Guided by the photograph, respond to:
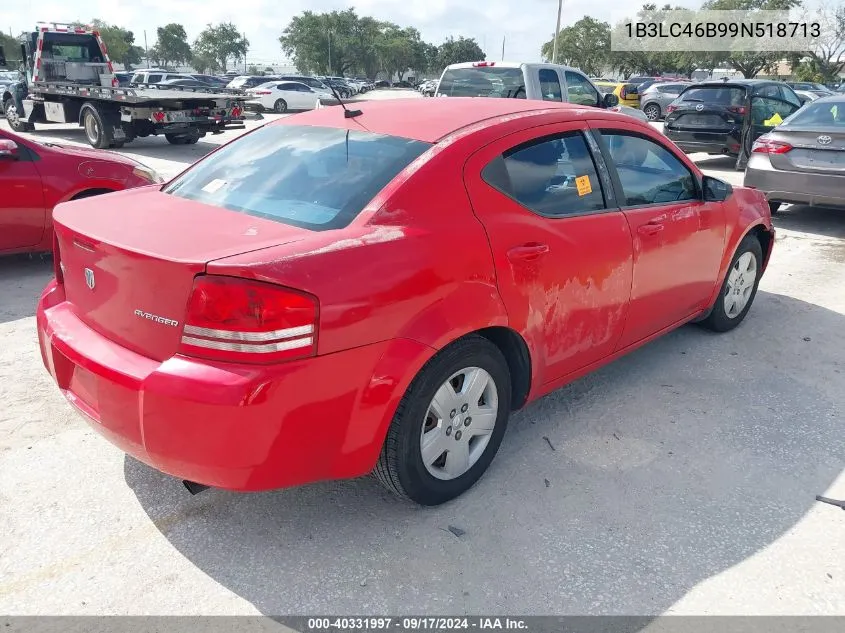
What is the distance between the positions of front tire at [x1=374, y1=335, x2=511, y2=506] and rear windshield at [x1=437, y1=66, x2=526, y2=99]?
8.48 m

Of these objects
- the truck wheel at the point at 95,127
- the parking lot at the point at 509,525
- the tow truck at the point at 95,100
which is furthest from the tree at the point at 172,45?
the parking lot at the point at 509,525

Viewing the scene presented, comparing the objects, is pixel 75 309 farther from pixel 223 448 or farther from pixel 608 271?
pixel 608 271

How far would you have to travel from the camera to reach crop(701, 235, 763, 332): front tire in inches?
180

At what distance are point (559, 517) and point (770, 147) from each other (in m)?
6.75

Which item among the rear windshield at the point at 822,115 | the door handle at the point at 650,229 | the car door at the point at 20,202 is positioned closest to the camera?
the door handle at the point at 650,229

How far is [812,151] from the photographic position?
744 centimetres

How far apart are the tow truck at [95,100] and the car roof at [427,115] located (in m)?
10.8

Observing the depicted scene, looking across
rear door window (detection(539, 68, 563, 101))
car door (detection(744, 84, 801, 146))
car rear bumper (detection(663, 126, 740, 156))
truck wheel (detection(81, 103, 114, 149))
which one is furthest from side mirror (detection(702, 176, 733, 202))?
truck wheel (detection(81, 103, 114, 149))

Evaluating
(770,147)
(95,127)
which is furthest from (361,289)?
(95,127)

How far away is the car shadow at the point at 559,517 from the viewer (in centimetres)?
236

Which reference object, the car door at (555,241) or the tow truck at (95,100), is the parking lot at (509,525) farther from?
the tow truck at (95,100)

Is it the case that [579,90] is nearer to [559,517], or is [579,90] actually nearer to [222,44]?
[559,517]

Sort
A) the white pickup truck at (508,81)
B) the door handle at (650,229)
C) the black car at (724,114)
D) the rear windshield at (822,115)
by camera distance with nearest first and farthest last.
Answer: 1. the door handle at (650,229)
2. the rear windshield at (822,115)
3. the white pickup truck at (508,81)
4. the black car at (724,114)

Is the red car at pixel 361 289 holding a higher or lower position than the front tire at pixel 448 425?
higher
